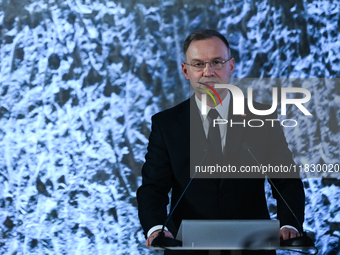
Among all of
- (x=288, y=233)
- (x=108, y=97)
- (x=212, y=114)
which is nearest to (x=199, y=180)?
(x=212, y=114)

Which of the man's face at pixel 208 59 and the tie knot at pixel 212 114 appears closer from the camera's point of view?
the tie knot at pixel 212 114

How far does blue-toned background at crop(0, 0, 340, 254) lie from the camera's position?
2.47 m

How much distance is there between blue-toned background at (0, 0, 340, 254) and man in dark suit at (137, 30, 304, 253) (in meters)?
0.64

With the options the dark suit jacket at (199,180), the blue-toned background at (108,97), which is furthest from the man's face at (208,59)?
the blue-toned background at (108,97)

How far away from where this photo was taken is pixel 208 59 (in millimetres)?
1837

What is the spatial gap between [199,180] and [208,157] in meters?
0.11

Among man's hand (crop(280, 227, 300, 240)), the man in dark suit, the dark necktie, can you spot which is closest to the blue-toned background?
the man in dark suit

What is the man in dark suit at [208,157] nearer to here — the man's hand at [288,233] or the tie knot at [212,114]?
the tie knot at [212,114]

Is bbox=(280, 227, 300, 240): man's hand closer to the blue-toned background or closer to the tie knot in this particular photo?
the tie knot

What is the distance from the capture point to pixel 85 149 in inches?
98.2

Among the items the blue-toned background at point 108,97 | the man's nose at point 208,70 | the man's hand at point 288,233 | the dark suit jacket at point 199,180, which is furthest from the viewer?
the blue-toned background at point 108,97

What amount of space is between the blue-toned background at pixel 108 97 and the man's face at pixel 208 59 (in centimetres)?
67

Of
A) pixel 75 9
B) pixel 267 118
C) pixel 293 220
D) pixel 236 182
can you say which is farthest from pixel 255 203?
pixel 75 9

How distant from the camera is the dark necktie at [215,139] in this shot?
1.72 meters
